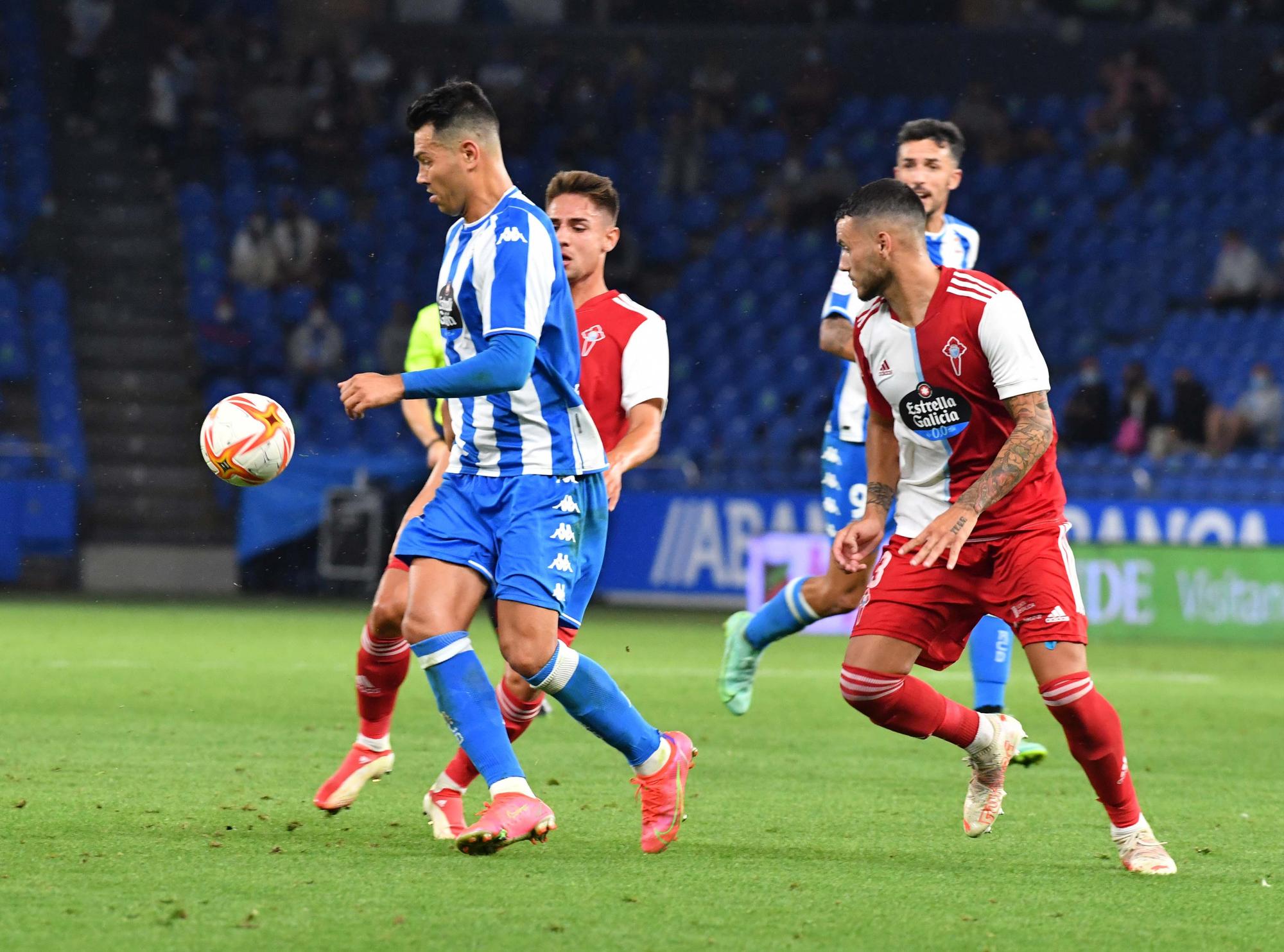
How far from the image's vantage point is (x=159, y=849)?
4652 millimetres

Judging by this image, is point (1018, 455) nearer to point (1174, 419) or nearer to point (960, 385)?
point (960, 385)

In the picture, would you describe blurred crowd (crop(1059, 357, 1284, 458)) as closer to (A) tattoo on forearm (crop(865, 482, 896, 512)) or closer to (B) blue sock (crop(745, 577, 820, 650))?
(B) blue sock (crop(745, 577, 820, 650))

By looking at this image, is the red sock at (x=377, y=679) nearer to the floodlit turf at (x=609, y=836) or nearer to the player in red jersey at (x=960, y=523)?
the floodlit turf at (x=609, y=836)

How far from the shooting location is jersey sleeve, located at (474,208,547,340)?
4609 mm

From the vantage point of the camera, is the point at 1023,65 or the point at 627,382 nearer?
the point at 627,382

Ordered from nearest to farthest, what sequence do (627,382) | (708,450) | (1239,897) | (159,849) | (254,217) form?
(1239,897) < (159,849) < (627,382) < (708,450) < (254,217)

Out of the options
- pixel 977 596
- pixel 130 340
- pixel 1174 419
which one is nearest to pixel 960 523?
pixel 977 596

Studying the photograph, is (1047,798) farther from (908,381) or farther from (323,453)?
(323,453)

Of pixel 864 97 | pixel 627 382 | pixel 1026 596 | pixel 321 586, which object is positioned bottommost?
pixel 321 586

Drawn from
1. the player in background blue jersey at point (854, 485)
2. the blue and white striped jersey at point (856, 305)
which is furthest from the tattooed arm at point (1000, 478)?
the blue and white striped jersey at point (856, 305)

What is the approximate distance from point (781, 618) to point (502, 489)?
259 cm

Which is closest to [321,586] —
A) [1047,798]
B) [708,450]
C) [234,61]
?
[708,450]

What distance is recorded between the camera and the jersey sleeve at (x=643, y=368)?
5.68 metres

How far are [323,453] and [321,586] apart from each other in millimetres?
1425
